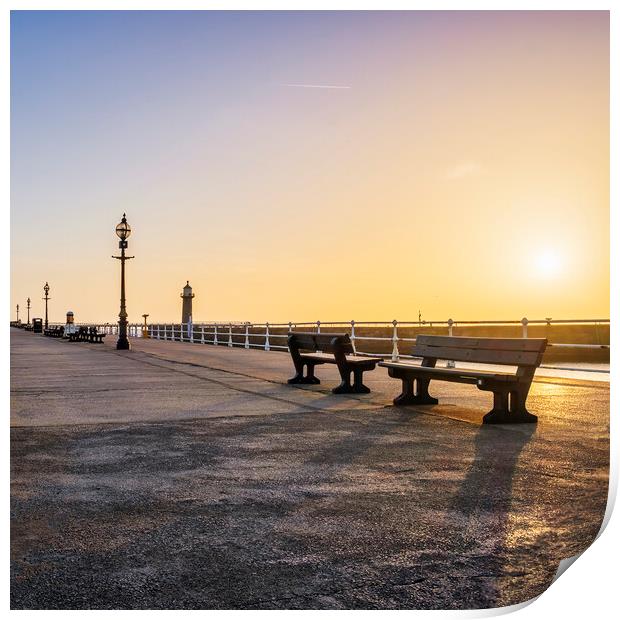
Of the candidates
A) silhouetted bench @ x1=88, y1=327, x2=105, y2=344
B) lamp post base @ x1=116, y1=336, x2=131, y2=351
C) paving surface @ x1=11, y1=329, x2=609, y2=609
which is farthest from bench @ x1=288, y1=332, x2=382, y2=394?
silhouetted bench @ x1=88, y1=327, x2=105, y2=344

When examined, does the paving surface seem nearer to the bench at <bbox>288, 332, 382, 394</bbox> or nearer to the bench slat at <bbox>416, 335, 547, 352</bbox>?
the bench slat at <bbox>416, 335, 547, 352</bbox>

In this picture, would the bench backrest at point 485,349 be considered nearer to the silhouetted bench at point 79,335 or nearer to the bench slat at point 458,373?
the bench slat at point 458,373

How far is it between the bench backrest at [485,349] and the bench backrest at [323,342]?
112cm

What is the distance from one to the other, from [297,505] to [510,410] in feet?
13.4

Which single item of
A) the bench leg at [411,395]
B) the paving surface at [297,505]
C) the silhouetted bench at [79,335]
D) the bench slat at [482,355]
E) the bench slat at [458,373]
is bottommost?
the silhouetted bench at [79,335]

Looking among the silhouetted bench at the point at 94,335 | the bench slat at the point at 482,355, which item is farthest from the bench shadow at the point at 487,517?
the silhouetted bench at the point at 94,335

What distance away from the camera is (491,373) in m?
8.76

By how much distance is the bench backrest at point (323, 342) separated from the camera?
10852 millimetres

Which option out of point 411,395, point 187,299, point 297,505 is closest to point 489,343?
point 411,395

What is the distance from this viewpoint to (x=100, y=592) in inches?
128

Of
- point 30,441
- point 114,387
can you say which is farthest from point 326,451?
point 114,387

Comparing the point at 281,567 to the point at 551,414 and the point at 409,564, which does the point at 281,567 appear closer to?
the point at 409,564

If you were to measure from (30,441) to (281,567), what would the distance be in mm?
4228

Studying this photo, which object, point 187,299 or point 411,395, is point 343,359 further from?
point 187,299
